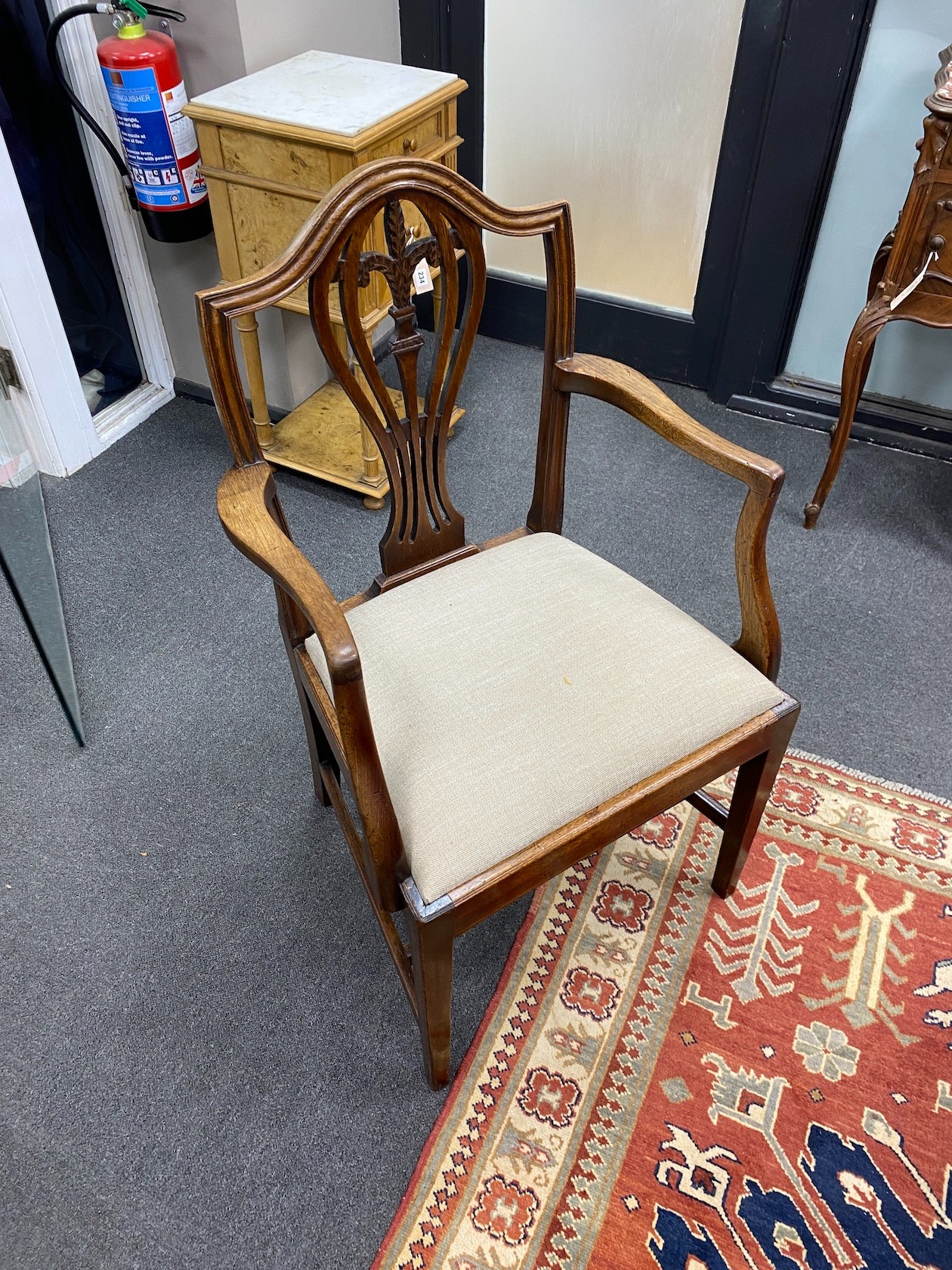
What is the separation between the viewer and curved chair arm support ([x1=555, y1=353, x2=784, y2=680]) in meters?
1.10

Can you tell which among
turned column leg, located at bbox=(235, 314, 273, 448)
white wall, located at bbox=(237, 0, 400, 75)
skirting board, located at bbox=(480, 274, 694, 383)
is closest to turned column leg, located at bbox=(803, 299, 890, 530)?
skirting board, located at bbox=(480, 274, 694, 383)

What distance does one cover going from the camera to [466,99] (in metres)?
2.37

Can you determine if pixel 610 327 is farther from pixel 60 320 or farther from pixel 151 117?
pixel 60 320

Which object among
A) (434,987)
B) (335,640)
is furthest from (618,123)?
(434,987)

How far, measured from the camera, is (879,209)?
209 centimetres

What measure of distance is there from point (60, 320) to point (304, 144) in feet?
2.55

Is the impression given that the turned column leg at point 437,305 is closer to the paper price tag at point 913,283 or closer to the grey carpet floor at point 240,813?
the grey carpet floor at point 240,813

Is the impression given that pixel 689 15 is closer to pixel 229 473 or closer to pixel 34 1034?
pixel 229 473

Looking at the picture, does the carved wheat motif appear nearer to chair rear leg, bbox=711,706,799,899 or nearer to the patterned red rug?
chair rear leg, bbox=711,706,799,899

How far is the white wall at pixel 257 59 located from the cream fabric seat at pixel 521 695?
127cm

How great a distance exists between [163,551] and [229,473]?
40.5 inches

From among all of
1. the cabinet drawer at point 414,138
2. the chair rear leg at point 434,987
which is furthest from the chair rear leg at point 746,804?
the cabinet drawer at point 414,138

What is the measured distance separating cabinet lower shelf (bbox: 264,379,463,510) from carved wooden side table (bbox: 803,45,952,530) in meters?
0.87

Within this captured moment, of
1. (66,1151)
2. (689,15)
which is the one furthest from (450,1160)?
(689,15)
